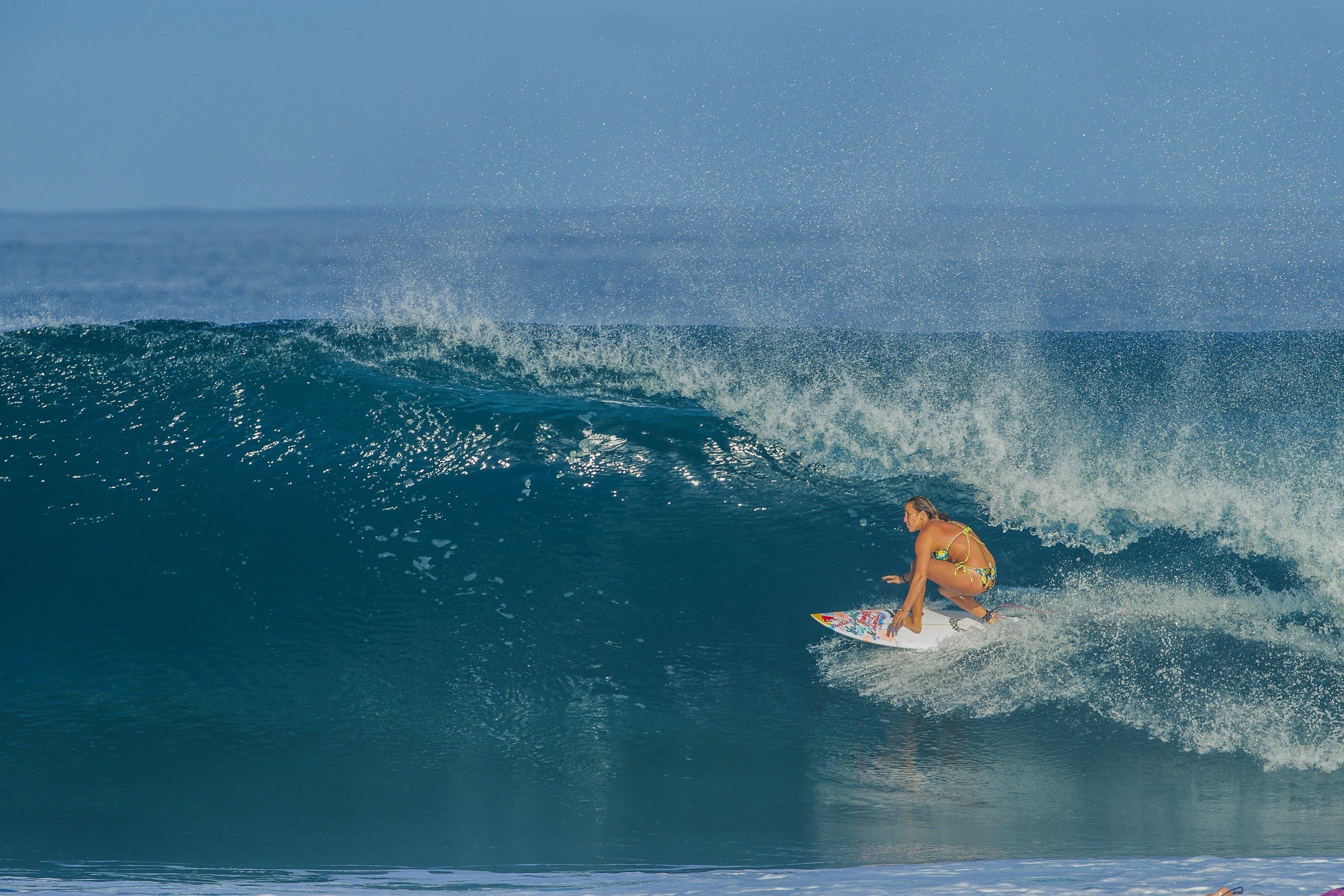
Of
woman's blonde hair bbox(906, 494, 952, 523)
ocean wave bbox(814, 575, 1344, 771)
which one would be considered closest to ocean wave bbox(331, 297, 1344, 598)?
ocean wave bbox(814, 575, 1344, 771)

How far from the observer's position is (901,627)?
627 cm

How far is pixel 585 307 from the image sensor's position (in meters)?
22.8

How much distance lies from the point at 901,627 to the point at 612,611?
1.90 m

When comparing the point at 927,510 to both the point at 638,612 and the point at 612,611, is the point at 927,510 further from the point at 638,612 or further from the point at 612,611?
the point at 612,611

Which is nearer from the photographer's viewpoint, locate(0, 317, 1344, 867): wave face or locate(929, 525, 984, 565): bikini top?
locate(0, 317, 1344, 867): wave face

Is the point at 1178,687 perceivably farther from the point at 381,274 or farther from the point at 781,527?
the point at 381,274

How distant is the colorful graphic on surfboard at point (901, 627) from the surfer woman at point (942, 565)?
54mm

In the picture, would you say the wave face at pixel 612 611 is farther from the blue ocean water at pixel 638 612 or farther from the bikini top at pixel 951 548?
the bikini top at pixel 951 548

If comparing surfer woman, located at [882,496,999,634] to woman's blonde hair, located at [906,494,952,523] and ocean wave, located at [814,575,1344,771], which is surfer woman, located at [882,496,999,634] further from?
ocean wave, located at [814,575,1344,771]

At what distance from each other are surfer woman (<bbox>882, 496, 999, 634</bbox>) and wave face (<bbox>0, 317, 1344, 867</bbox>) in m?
0.26

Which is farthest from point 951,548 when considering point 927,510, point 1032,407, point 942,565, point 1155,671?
point 1032,407

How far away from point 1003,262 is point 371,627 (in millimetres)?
31204

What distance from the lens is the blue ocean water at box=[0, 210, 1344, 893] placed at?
4.55m

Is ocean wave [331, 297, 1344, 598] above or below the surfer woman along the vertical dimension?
above
